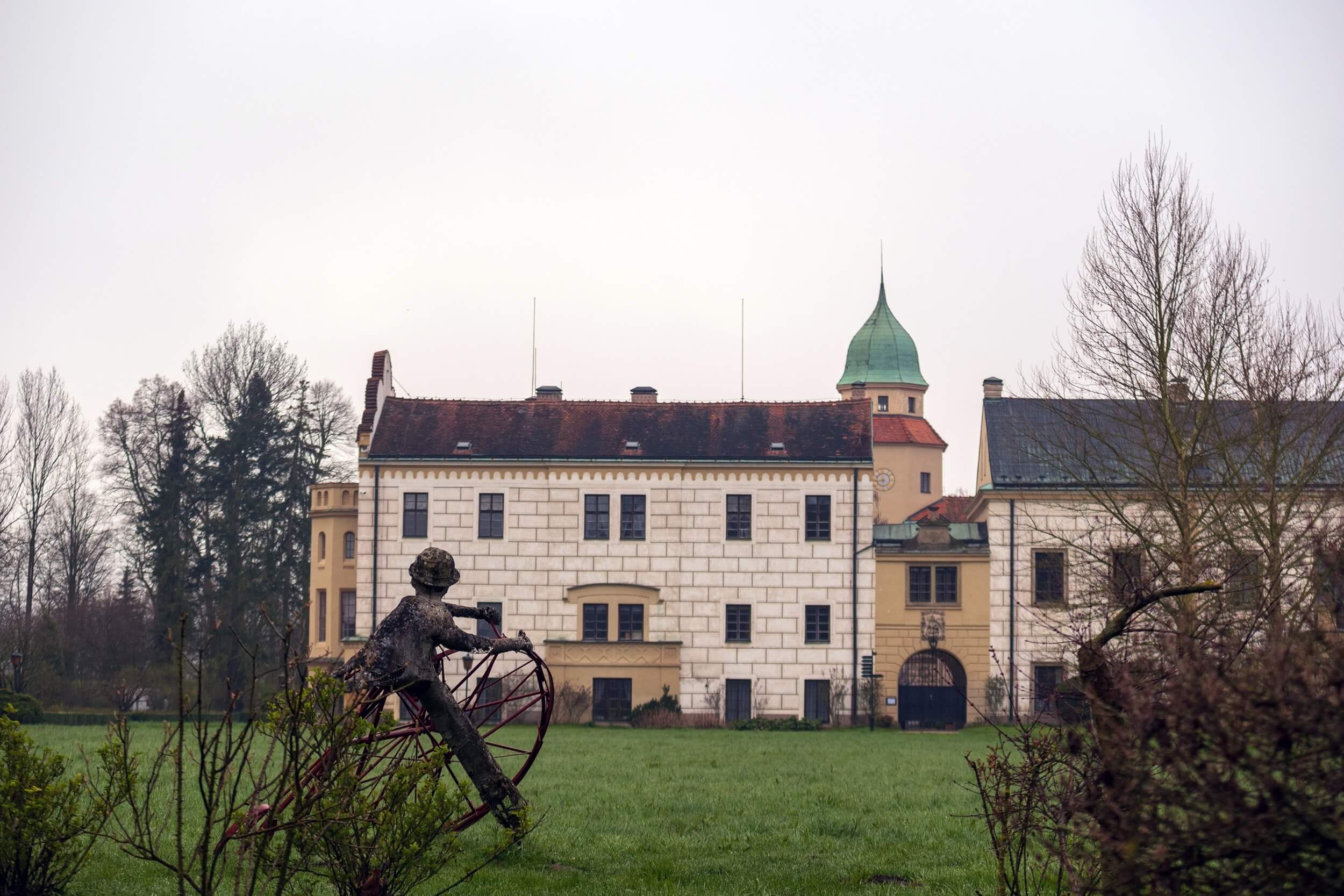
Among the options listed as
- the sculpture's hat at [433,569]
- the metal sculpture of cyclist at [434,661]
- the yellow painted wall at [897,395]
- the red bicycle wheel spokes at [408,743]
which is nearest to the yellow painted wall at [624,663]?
the red bicycle wheel spokes at [408,743]

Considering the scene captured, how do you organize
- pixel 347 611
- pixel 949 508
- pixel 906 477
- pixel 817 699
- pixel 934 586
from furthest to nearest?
1. pixel 906 477
2. pixel 949 508
3. pixel 347 611
4. pixel 934 586
5. pixel 817 699

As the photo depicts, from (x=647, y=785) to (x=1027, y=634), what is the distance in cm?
2879

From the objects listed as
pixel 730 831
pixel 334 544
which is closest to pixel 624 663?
pixel 334 544

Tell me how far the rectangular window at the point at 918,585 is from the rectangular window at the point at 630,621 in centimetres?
940

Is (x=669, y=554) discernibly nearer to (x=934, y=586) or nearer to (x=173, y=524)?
(x=934, y=586)

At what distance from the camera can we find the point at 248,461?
2436 inches

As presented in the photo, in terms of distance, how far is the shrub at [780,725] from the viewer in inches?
1827

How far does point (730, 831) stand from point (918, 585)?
110 ft

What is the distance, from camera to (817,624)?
4981cm

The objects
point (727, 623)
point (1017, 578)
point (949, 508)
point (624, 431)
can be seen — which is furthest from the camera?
point (949, 508)

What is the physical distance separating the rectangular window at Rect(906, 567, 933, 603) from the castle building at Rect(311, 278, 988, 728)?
0.06 m

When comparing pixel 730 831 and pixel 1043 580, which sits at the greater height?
pixel 1043 580

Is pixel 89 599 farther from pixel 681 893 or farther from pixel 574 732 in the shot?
pixel 681 893

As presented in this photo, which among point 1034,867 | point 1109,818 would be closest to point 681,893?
point 1034,867
